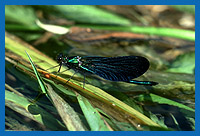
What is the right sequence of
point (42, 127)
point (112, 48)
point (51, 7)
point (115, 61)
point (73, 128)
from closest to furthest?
point (73, 128)
point (42, 127)
point (115, 61)
point (112, 48)
point (51, 7)

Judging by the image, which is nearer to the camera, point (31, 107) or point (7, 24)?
point (31, 107)

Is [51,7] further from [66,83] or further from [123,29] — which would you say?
[66,83]

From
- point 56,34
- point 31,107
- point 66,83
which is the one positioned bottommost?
point 31,107

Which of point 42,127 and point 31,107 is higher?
point 31,107

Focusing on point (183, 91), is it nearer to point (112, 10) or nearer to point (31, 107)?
point (31, 107)

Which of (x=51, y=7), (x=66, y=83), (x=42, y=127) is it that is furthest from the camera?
(x=51, y=7)

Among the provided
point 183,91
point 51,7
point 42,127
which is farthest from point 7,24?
point 183,91
